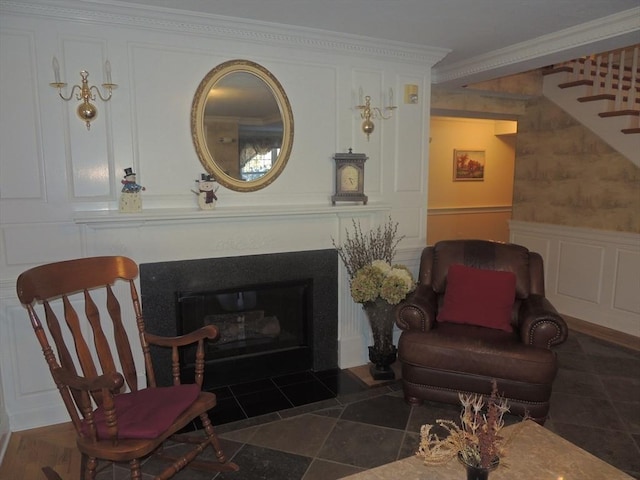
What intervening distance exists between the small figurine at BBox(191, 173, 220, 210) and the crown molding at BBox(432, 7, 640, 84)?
2355 millimetres

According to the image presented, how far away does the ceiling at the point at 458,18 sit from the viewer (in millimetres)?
2604

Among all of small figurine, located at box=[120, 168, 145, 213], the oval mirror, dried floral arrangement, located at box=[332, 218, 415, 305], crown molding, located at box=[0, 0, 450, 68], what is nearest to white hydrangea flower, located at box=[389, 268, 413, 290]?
dried floral arrangement, located at box=[332, 218, 415, 305]

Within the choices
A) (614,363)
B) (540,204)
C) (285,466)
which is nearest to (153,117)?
(285,466)

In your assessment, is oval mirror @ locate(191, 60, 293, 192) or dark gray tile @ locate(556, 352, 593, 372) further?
dark gray tile @ locate(556, 352, 593, 372)

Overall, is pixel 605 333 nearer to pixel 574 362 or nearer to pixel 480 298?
pixel 574 362

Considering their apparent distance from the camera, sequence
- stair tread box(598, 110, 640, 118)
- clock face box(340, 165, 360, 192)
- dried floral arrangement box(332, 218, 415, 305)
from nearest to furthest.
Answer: dried floral arrangement box(332, 218, 415, 305)
clock face box(340, 165, 360, 192)
stair tread box(598, 110, 640, 118)

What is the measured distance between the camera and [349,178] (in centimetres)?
338

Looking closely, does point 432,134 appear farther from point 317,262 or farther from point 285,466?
point 285,466

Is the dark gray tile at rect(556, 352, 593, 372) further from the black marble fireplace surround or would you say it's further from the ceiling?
the ceiling

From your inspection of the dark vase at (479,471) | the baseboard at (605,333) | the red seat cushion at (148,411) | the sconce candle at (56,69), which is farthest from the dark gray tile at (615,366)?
the sconce candle at (56,69)

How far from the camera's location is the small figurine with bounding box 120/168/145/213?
107 inches

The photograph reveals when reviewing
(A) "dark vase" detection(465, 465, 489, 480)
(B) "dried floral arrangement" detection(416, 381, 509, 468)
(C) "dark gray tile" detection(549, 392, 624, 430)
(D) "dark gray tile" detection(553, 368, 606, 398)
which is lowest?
(C) "dark gray tile" detection(549, 392, 624, 430)

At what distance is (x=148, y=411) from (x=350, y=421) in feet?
4.13

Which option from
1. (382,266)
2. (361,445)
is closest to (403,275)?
(382,266)
